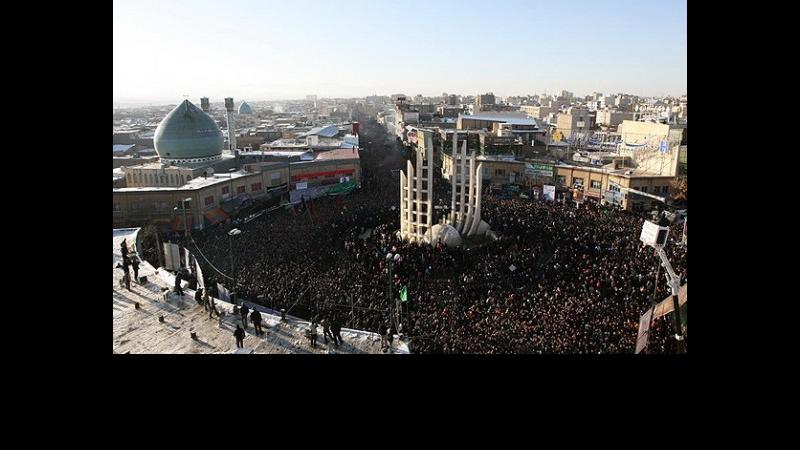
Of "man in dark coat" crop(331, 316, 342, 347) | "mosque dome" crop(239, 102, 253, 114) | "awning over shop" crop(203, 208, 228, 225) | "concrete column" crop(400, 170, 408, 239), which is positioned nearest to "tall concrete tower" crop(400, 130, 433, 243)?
"concrete column" crop(400, 170, 408, 239)

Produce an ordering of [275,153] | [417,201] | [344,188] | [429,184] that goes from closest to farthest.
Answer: [429,184]
[417,201]
[344,188]
[275,153]

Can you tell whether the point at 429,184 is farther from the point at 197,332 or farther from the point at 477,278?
the point at 197,332

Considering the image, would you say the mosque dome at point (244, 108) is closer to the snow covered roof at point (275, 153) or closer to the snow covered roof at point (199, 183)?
the snow covered roof at point (275, 153)

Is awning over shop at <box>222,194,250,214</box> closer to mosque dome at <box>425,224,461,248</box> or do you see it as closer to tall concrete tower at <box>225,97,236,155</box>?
mosque dome at <box>425,224,461,248</box>

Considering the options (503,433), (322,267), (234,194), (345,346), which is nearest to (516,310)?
(345,346)

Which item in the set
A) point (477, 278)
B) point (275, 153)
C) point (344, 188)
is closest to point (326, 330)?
point (477, 278)

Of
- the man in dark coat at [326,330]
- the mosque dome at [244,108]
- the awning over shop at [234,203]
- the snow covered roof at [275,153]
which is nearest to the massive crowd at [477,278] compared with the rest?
the man in dark coat at [326,330]
